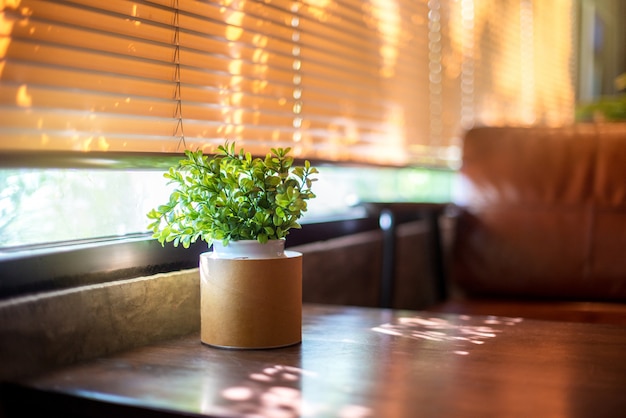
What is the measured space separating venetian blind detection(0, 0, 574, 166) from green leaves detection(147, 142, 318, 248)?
0.15 m

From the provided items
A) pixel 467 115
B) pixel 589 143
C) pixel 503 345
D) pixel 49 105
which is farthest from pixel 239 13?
pixel 467 115

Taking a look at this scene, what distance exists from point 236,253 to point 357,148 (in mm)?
983

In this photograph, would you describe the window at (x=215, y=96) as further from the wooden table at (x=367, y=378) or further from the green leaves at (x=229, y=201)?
the wooden table at (x=367, y=378)

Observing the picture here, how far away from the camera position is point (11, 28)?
3.55 ft

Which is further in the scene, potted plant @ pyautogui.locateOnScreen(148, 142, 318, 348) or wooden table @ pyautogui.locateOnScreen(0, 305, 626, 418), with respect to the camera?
potted plant @ pyautogui.locateOnScreen(148, 142, 318, 348)

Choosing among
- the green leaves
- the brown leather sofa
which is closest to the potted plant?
the green leaves

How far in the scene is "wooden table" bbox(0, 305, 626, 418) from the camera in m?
0.90

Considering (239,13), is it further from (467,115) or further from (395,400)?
(467,115)

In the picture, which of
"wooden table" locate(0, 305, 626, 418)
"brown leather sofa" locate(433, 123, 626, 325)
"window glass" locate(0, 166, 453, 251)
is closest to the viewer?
"wooden table" locate(0, 305, 626, 418)

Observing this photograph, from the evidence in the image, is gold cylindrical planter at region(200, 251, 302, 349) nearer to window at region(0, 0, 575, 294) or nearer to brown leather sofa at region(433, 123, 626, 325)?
window at region(0, 0, 575, 294)

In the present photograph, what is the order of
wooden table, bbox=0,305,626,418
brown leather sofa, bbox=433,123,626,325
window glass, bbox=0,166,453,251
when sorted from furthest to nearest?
1. brown leather sofa, bbox=433,123,626,325
2. window glass, bbox=0,166,453,251
3. wooden table, bbox=0,305,626,418

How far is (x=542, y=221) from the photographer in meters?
2.15

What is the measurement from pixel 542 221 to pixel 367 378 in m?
1.28

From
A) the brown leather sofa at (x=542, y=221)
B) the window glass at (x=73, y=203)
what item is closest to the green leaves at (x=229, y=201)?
the window glass at (x=73, y=203)
